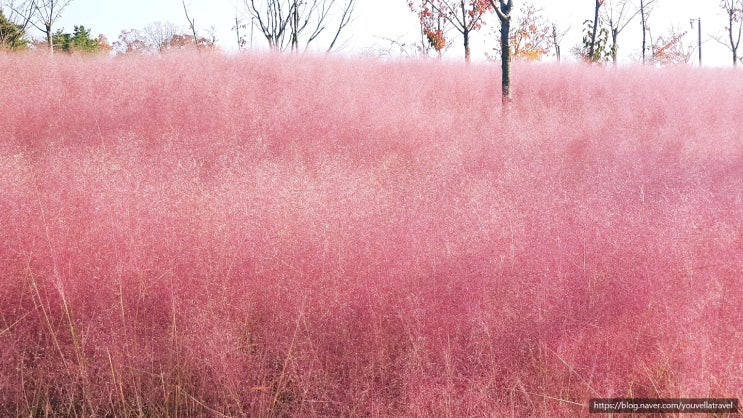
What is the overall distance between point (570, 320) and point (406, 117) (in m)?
5.33

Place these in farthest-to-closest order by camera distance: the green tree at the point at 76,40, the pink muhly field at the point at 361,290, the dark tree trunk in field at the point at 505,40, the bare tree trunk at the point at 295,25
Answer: the green tree at the point at 76,40, the bare tree trunk at the point at 295,25, the dark tree trunk in field at the point at 505,40, the pink muhly field at the point at 361,290

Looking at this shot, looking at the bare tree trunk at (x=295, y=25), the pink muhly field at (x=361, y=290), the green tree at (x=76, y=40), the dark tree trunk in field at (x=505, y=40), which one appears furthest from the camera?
the green tree at (x=76, y=40)

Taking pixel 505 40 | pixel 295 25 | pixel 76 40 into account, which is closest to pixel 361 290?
pixel 505 40

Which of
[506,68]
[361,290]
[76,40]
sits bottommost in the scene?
[361,290]

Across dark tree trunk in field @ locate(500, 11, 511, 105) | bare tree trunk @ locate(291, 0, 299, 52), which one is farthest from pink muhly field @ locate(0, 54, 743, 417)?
bare tree trunk @ locate(291, 0, 299, 52)

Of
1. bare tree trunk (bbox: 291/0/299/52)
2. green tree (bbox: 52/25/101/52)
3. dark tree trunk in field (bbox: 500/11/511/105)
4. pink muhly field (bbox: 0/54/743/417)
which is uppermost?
green tree (bbox: 52/25/101/52)

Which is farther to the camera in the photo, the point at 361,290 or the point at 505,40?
the point at 505,40

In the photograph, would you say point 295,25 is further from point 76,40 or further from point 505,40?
point 76,40

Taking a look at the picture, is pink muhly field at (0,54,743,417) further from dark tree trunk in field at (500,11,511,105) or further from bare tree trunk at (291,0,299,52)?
bare tree trunk at (291,0,299,52)

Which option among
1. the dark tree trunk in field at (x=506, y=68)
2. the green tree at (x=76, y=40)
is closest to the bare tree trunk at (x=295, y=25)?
the dark tree trunk in field at (x=506, y=68)

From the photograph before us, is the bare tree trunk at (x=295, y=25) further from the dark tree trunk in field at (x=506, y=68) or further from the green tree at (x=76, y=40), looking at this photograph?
the green tree at (x=76, y=40)

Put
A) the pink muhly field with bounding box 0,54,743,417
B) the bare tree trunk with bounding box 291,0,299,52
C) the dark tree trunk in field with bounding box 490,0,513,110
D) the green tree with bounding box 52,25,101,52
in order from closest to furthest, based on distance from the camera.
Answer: the pink muhly field with bounding box 0,54,743,417 < the dark tree trunk in field with bounding box 490,0,513,110 < the bare tree trunk with bounding box 291,0,299,52 < the green tree with bounding box 52,25,101,52

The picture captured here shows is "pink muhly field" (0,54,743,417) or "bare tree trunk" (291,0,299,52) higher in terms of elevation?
"bare tree trunk" (291,0,299,52)

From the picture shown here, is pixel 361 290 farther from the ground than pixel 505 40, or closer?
closer
